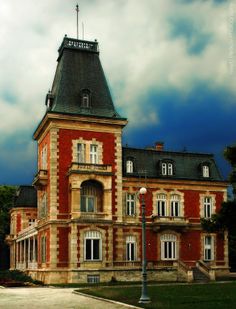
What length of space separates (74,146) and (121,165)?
201 inches

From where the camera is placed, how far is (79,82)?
5394cm

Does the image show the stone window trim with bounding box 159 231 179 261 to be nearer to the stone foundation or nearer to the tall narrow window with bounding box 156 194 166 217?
the tall narrow window with bounding box 156 194 166 217

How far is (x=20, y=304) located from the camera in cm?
2645

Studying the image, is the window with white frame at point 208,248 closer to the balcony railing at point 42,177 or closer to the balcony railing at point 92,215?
the balcony railing at point 92,215

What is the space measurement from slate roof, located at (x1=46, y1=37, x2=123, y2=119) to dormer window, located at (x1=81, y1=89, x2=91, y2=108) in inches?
12.0

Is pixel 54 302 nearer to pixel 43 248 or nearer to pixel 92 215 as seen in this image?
pixel 92 215

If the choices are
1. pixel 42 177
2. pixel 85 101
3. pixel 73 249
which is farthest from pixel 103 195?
pixel 85 101

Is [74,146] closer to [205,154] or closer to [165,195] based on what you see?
[165,195]

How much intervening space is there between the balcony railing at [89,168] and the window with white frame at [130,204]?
5.39 metres

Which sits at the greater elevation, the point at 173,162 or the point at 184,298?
the point at 173,162

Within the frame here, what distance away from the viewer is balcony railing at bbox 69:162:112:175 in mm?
49312

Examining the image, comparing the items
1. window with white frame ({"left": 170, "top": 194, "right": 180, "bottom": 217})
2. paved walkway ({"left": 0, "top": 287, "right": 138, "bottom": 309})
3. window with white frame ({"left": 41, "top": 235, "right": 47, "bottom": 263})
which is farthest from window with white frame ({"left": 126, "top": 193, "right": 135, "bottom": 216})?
paved walkway ({"left": 0, "top": 287, "right": 138, "bottom": 309})

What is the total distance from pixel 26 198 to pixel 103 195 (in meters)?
26.6

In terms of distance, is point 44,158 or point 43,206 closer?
point 44,158
